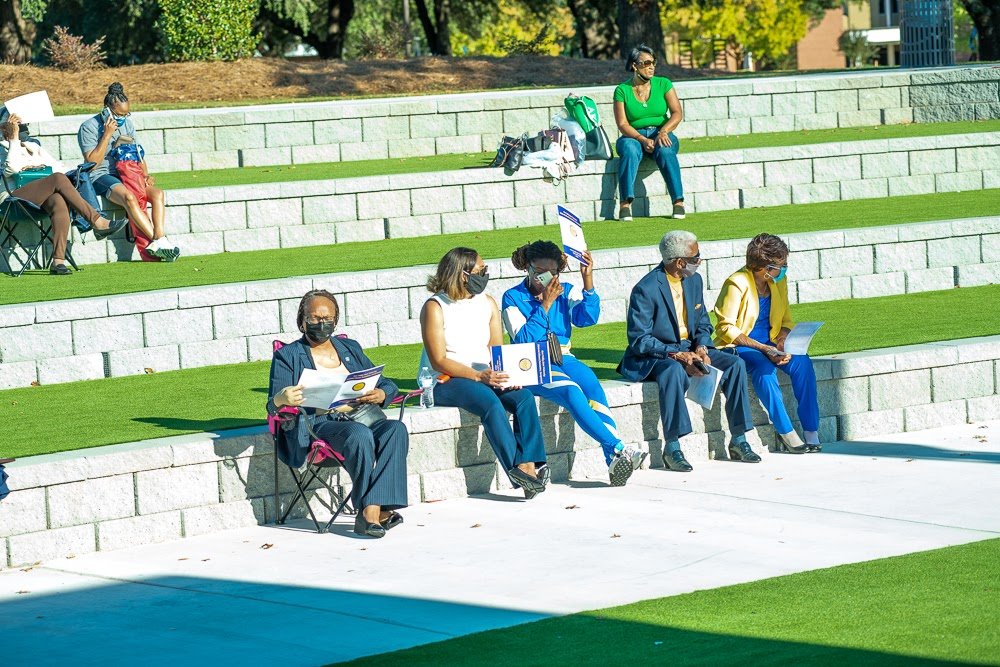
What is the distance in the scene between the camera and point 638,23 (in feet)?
97.0

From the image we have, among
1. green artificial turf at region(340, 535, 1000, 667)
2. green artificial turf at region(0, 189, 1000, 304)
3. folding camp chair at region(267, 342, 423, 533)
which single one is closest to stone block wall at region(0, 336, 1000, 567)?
folding camp chair at region(267, 342, 423, 533)

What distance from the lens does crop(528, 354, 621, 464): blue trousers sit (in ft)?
30.8

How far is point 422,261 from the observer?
44.4ft

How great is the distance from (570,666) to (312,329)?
347 centimetres

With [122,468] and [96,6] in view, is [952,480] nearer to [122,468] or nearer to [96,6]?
[122,468]

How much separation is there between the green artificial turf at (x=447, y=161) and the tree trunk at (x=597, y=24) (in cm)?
2090

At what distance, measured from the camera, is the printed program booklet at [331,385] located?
8336mm

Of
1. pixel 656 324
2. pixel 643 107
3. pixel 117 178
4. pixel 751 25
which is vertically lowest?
pixel 656 324

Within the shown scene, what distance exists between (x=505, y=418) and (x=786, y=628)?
131 inches

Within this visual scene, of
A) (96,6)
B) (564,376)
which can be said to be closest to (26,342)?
(564,376)

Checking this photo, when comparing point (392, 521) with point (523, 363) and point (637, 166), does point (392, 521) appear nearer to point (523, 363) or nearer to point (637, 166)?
point (523, 363)

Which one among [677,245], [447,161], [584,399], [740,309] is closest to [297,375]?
[584,399]

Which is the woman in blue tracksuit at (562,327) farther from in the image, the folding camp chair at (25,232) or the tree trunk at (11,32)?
the tree trunk at (11,32)

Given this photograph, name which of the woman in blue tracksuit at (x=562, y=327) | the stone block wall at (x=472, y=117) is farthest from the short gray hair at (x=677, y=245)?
the stone block wall at (x=472, y=117)
